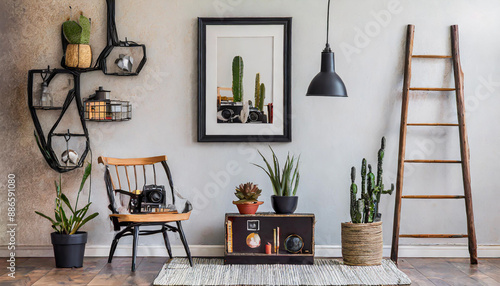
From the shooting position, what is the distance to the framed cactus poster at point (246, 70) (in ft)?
15.0

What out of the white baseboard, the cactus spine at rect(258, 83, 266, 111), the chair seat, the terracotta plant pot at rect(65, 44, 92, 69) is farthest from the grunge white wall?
the chair seat

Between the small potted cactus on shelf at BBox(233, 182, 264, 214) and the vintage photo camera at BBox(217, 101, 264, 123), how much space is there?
0.63 meters

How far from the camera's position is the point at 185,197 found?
15.2 ft

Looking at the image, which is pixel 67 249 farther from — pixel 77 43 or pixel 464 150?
pixel 464 150

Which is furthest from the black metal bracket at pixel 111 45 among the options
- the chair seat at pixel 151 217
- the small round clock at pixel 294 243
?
the small round clock at pixel 294 243

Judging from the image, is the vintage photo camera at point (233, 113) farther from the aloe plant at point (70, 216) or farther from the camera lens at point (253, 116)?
the aloe plant at point (70, 216)

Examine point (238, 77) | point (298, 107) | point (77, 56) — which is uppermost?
point (77, 56)

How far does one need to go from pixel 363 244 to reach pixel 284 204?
0.68m

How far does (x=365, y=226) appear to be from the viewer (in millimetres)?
4141

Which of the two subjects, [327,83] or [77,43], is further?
[77,43]

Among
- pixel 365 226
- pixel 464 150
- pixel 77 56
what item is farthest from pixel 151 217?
pixel 464 150

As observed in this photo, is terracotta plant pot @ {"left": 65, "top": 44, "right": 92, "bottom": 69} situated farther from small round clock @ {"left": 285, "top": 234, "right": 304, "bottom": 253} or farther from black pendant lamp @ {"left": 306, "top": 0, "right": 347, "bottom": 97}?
small round clock @ {"left": 285, "top": 234, "right": 304, "bottom": 253}

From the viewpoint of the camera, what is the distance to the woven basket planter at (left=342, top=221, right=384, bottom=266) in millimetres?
4129

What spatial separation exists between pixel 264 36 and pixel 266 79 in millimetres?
365
